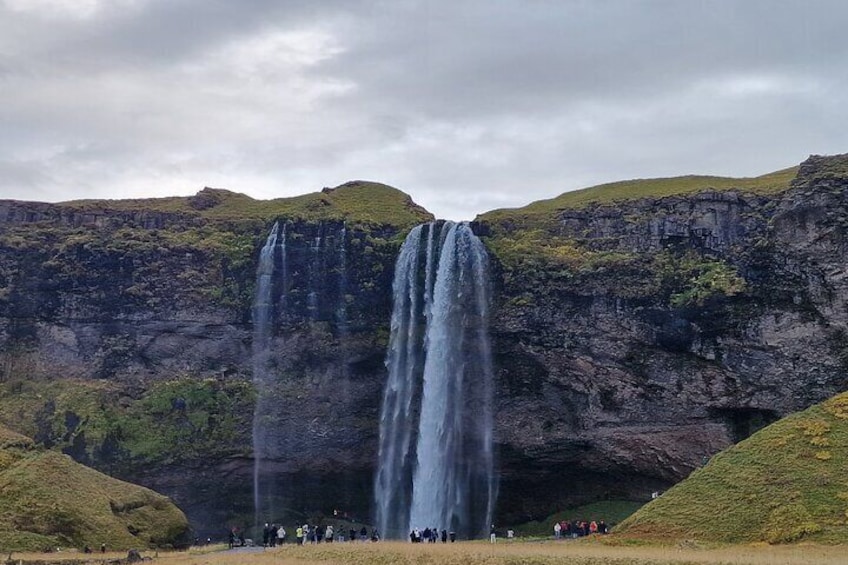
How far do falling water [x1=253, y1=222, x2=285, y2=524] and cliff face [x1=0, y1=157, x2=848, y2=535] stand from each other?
62 centimetres

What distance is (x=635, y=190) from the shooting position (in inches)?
2992

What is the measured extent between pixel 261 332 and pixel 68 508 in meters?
23.9

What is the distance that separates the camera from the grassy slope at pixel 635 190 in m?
64.8

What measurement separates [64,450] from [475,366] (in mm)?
28498

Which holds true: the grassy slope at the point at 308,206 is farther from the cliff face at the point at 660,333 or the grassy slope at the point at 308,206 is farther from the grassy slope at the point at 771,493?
the grassy slope at the point at 771,493

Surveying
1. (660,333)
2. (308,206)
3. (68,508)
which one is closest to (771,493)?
(660,333)

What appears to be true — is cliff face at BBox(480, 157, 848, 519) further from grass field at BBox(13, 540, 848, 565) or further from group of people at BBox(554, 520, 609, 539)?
grass field at BBox(13, 540, 848, 565)

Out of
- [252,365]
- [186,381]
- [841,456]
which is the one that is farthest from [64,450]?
[841,456]

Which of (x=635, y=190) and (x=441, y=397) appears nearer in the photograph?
(x=441, y=397)

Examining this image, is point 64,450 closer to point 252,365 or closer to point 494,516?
point 252,365

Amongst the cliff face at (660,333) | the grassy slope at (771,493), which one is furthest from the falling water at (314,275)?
the grassy slope at (771,493)

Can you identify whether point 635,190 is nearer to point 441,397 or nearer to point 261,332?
point 441,397

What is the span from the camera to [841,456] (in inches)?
1672

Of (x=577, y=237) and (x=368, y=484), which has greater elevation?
(x=577, y=237)
